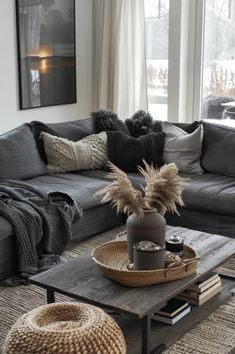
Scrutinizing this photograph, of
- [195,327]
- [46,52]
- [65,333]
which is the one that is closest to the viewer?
[65,333]

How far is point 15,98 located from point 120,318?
2.80 metres

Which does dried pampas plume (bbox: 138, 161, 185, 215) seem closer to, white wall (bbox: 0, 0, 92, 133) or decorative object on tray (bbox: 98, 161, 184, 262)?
decorative object on tray (bbox: 98, 161, 184, 262)

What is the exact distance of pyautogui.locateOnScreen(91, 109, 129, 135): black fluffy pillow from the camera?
4.61 metres

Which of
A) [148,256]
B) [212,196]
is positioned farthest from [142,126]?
[148,256]

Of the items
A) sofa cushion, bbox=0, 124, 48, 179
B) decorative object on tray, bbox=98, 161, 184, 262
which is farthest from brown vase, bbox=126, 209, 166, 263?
sofa cushion, bbox=0, 124, 48, 179

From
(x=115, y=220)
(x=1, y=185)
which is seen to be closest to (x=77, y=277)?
(x=1, y=185)

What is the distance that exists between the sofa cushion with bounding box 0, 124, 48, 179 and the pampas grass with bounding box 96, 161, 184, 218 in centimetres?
162

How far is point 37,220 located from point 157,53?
265 cm

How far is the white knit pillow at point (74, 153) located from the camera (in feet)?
14.2

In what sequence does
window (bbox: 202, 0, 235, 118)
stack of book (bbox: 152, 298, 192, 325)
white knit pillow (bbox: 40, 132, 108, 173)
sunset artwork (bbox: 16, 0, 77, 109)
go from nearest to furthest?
stack of book (bbox: 152, 298, 192, 325)
white knit pillow (bbox: 40, 132, 108, 173)
sunset artwork (bbox: 16, 0, 77, 109)
window (bbox: 202, 0, 235, 118)

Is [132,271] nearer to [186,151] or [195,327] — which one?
[195,327]

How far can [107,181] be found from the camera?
13.9 ft

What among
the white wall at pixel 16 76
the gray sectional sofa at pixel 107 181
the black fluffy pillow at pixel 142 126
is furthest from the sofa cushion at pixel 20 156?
the black fluffy pillow at pixel 142 126

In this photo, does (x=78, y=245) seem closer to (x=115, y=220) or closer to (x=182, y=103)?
(x=115, y=220)
